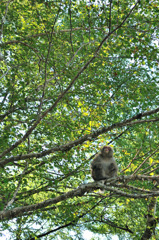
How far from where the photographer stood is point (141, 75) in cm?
964

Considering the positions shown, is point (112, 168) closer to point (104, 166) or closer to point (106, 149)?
point (104, 166)

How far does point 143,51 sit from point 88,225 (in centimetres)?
782

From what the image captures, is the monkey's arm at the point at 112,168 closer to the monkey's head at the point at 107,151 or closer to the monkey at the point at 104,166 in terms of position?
the monkey at the point at 104,166

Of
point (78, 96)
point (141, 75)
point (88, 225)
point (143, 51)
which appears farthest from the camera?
point (88, 225)

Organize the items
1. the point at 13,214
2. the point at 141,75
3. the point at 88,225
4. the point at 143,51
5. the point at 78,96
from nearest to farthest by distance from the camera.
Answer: the point at 13,214, the point at 143,51, the point at 141,75, the point at 78,96, the point at 88,225

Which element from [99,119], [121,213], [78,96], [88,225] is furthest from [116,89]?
[88,225]

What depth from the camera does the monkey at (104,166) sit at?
8.86m

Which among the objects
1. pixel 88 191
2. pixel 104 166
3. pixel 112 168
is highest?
pixel 104 166

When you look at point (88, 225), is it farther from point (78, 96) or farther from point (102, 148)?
point (78, 96)

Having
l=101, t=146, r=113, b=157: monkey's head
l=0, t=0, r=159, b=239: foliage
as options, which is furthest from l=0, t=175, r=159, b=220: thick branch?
l=101, t=146, r=113, b=157: monkey's head

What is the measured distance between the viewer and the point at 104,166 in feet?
29.3

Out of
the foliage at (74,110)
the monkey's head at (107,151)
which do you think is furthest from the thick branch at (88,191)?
the monkey's head at (107,151)

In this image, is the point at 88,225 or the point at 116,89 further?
the point at 88,225

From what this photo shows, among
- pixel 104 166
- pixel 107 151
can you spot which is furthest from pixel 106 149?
pixel 104 166
